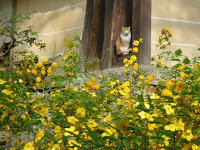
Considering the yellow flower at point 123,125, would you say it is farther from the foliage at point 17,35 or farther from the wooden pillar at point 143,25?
the foliage at point 17,35

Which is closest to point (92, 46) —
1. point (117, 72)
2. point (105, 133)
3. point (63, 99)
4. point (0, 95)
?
point (117, 72)

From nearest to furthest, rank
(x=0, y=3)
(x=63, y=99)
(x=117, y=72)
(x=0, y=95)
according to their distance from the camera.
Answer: (x=0, y=95) → (x=63, y=99) → (x=117, y=72) → (x=0, y=3)

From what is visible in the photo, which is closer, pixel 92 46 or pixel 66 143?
pixel 66 143

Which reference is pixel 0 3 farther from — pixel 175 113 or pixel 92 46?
pixel 175 113

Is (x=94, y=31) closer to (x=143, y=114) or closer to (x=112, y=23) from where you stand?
(x=112, y=23)

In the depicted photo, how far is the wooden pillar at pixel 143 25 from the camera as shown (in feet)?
13.7

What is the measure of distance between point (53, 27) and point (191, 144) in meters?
4.11

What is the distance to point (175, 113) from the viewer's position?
1.66 metres

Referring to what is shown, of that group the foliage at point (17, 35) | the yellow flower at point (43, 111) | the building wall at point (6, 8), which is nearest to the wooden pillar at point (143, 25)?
the foliage at point (17, 35)

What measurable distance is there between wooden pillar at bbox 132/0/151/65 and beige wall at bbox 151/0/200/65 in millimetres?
118

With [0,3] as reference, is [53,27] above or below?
below

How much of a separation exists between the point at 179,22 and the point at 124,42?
77 centimetres

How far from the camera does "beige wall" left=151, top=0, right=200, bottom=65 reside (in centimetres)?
442

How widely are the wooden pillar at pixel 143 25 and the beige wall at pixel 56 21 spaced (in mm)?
947
